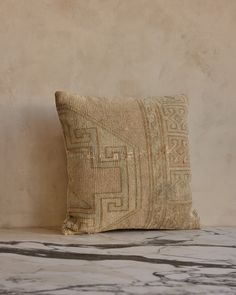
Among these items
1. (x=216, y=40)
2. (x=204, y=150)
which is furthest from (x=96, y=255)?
(x=216, y=40)

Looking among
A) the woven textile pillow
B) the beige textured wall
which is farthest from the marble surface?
the beige textured wall

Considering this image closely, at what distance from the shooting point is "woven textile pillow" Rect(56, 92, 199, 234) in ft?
4.50

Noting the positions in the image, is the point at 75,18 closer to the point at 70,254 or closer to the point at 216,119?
the point at 216,119

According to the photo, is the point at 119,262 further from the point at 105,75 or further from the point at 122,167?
the point at 105,75

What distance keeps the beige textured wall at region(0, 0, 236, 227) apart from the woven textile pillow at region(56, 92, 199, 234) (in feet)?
0.49

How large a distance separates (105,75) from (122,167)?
1.10ft

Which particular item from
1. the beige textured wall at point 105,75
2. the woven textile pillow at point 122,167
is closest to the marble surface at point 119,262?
the woven textile pillow at point 122,167

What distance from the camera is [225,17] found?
5.25 ft

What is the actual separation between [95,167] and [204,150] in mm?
403

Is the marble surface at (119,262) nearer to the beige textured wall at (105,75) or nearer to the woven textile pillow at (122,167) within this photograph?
the woven textile pillow at (122,167)

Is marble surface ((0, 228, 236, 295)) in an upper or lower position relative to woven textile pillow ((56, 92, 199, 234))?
lower

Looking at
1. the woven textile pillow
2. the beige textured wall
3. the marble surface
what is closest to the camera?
the marble surface

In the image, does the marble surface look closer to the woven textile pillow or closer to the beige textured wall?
the woven textile pillow

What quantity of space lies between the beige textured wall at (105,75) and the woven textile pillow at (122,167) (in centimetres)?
15
